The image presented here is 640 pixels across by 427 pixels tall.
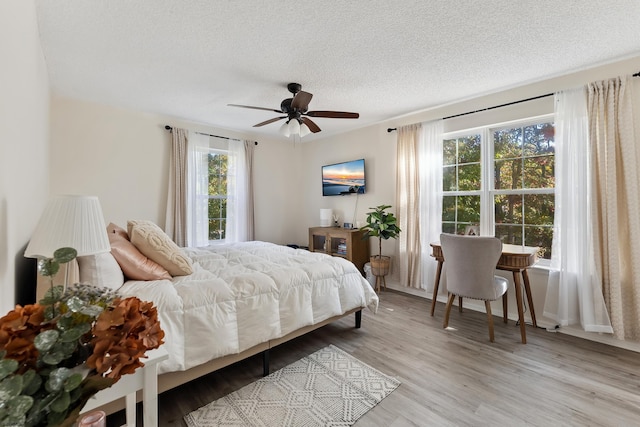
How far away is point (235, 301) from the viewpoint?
1.82 meters

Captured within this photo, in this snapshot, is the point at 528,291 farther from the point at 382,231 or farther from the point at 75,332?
the point at 75,332

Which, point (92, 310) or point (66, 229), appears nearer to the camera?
point (92, 310)

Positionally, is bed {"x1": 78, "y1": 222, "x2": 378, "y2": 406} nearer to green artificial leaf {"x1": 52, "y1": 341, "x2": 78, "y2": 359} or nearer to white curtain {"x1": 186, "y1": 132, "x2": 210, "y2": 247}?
green artificial leaf {"x1": 52, "y1": 341, "x2": 78, "y2": 359}

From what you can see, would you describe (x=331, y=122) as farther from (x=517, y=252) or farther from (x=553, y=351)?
Result: (x=553, y=351)

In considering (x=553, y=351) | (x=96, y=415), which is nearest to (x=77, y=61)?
(x=96, y=415)

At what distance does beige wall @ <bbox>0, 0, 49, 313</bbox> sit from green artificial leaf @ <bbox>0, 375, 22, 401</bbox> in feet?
2.84

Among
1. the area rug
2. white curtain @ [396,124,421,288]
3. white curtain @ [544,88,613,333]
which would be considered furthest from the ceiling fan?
the area rug

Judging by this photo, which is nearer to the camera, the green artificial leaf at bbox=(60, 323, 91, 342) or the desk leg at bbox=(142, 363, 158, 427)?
the green artificial leaf at bbox=(60, 323, 91, 342)

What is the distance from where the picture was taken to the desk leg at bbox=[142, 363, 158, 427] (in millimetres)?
892

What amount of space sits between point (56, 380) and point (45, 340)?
9 centimetres

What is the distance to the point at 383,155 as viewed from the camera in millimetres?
4152

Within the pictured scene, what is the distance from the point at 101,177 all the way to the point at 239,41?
2635mm

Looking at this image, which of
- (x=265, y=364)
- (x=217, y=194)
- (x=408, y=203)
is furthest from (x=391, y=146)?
(x=265, y=364)

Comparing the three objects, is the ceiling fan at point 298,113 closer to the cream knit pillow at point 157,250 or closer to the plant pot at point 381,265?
the cream knit pillow at point 157,250
